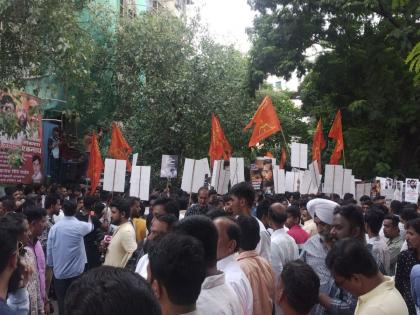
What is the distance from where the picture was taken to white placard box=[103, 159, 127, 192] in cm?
1165

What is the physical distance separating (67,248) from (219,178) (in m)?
5.40

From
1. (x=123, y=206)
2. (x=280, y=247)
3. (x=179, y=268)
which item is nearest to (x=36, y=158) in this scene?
(x=123, y=206)

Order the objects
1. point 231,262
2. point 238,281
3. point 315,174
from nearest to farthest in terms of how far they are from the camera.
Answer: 1. point 238,281
2. point 231,262
3. point 315,174

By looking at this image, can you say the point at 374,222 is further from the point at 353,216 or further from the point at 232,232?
the point at 232,232

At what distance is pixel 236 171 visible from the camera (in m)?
12.7

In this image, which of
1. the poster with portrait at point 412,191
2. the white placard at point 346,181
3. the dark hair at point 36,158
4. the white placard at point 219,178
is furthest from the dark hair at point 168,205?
the dark hair at point 36,158

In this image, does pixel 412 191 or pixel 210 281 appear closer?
pixel 210 281

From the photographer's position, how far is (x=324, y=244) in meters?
5.05

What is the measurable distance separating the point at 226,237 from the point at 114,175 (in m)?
7.94

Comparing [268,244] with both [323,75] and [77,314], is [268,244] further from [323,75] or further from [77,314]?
[323,75]

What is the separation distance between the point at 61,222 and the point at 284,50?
46.8 feet

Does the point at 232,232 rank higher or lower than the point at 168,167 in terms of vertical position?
lower

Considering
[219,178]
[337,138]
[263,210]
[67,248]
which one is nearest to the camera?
[67,248]

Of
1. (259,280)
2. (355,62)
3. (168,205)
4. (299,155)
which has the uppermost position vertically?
(355,62)
